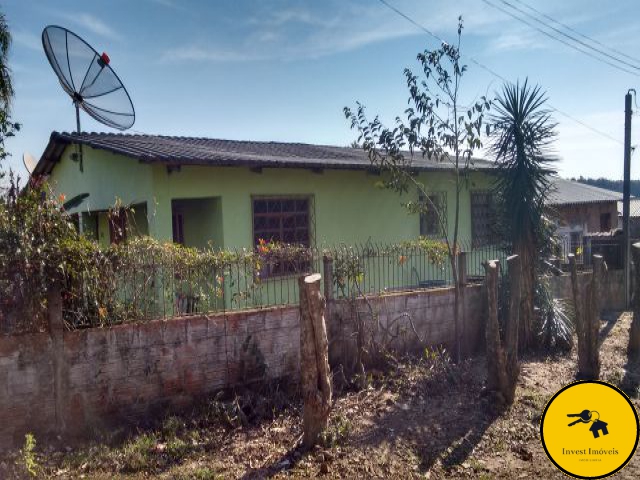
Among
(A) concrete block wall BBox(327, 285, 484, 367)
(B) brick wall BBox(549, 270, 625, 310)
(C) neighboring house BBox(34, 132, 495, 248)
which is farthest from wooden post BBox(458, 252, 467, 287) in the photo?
(B) brick wall BBox(549, 270, 625, 310)

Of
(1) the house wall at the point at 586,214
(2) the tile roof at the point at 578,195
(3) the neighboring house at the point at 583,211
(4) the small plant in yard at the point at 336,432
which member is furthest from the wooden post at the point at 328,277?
(1) the house wall at the point at 586,214

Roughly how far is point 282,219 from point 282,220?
22mm

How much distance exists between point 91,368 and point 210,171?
4.89 m

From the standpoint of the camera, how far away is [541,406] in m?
6.04

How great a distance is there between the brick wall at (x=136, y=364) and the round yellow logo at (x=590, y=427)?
11.9ft

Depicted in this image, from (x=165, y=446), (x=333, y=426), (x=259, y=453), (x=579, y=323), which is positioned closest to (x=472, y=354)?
(x=579, y=323)

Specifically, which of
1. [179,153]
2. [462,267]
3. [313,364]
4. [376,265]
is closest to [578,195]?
[462,267]

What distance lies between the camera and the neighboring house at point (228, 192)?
870 centimetres

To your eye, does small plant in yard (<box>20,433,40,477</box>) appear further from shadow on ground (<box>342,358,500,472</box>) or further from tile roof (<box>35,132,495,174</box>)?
tile roof (<box>35,132,495,174</box>)

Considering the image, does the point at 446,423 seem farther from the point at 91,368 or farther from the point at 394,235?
the point at 394,235

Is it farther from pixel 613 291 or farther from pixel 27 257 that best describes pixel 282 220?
pixel 613 291

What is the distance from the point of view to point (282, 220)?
1037 cm


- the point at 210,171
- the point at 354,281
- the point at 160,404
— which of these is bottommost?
the point at 160,404

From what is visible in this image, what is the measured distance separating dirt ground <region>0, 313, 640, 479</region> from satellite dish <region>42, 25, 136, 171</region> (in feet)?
19.8
